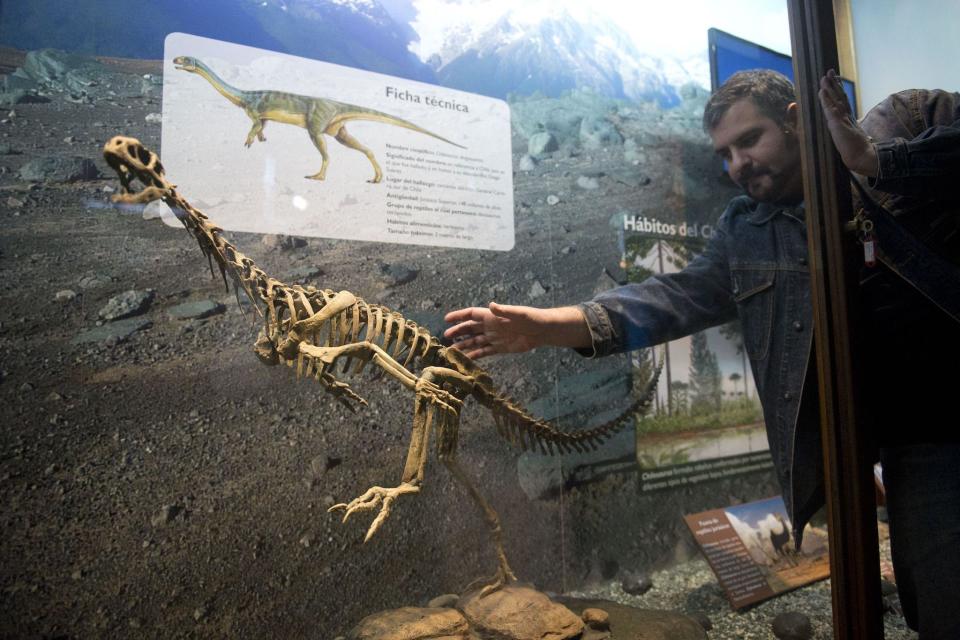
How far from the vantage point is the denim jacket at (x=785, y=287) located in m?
1.54

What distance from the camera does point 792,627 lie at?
238 cm

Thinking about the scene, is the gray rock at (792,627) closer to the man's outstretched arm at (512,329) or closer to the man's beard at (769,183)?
the man's outstretched arm at (512,329)

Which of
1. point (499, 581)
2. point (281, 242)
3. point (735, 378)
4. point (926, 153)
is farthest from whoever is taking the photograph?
point (735, 378)

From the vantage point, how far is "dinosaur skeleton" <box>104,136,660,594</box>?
1.67m

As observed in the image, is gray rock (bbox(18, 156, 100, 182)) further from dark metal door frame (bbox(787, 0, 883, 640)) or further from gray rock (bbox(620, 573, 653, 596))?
gray rock (bbox(620, 573, 653, 596))

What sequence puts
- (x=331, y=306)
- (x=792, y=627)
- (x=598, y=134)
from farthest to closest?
(x=598, y=134) < (x=792, y=627) < (x=331, y=306)

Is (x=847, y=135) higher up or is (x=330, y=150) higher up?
(x=330, y=150)

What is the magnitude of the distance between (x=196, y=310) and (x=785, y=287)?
1858 millimetres

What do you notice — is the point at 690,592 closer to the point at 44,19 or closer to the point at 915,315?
the point at 915,315

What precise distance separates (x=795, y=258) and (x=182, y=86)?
195 centimetres

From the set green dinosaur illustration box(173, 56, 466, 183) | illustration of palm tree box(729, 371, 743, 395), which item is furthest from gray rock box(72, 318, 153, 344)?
illustration of palm tree box(729, 371, 743, 395)

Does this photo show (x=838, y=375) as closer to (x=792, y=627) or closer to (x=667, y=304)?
(x=667, y=304)

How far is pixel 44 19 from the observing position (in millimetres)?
1986

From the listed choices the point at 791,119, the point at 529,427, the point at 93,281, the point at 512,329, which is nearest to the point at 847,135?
the point at 791,119
